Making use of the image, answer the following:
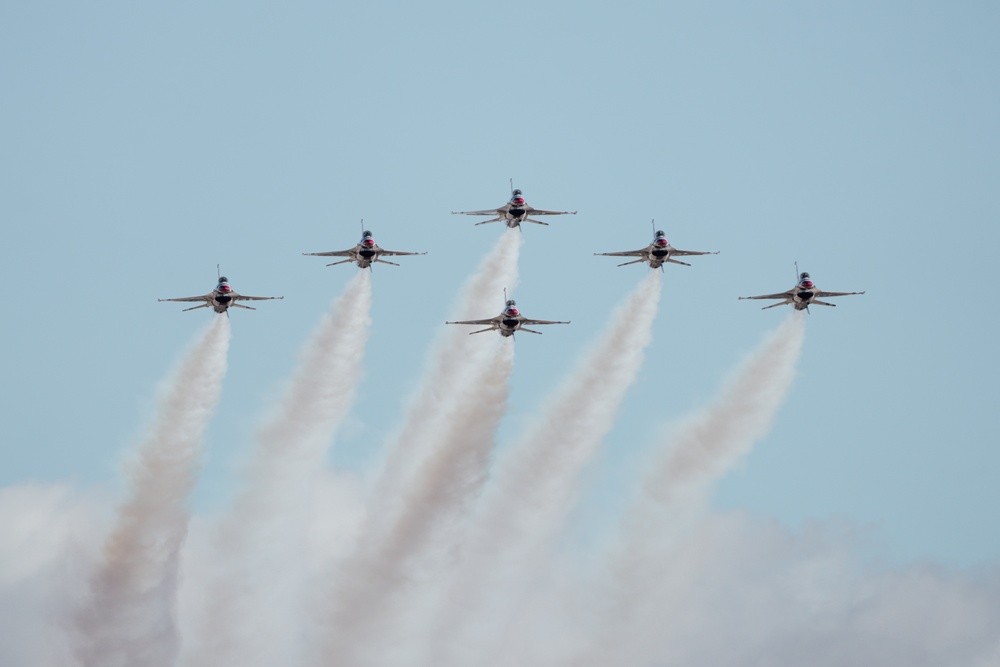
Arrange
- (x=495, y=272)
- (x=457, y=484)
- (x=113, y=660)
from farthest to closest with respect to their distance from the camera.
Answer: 1. (x=495, y=272)
2. (x=457, y=484)
3. (x=113, y=660)

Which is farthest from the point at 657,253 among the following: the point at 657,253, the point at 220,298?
the point at 220,298

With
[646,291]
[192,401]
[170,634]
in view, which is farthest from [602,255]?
[170,634]

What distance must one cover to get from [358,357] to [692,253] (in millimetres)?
22926

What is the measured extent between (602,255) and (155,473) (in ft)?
103

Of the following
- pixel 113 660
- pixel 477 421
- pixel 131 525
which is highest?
pixel 477 421

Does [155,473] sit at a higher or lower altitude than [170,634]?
higher

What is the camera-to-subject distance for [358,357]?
134 m

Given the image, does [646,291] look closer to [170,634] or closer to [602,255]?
[602,255]

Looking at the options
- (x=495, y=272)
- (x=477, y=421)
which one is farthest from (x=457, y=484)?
(x=495, y=272)

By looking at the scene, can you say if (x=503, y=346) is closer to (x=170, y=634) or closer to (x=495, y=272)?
(x=495, y=272)

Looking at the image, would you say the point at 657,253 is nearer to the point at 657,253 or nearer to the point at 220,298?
the point at 657,253

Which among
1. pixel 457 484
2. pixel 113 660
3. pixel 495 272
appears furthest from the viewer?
pixel 495 272

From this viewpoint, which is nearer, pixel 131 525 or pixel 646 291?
pixel 131 525

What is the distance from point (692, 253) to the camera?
133375 millimetres
